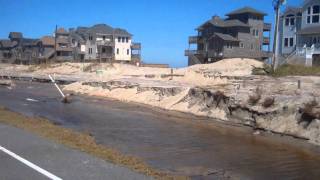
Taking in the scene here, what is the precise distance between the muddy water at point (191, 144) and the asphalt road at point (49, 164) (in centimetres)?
339

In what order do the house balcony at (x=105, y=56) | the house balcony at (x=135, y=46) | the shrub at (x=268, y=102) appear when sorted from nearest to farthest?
the shrub at (x=268, y=102) < the house balcony at (x=105, y=56) < the house balcony at (x=135, y=46)

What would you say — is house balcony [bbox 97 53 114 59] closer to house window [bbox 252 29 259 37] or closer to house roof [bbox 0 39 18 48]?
house window [bbox 252 29 259 37]

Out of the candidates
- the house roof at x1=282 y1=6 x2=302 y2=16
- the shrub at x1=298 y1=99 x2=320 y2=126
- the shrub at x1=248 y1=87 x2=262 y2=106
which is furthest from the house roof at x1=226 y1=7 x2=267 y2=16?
the shrub at x1=298 y1=99 x2=320 y2=126

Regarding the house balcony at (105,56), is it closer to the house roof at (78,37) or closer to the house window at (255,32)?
the house roof at (78,37)

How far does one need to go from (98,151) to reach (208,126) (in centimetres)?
1332

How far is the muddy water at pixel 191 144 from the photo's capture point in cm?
1673

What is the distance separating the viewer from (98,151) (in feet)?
52.1

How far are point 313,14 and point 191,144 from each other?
45.9 metres

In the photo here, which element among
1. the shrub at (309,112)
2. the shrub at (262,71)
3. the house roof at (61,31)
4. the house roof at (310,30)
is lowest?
the shrub at (309,112)

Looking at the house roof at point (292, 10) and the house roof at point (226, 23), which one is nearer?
the house roof at point (292, 10)

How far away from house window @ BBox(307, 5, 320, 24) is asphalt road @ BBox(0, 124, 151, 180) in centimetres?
5268

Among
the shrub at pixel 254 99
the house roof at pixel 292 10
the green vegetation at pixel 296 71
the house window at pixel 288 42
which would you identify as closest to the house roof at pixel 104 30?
the house roof at pixel 292 10

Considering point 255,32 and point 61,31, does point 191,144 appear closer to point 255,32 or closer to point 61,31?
point 255,32

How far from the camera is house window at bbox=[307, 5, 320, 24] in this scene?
6197cm
